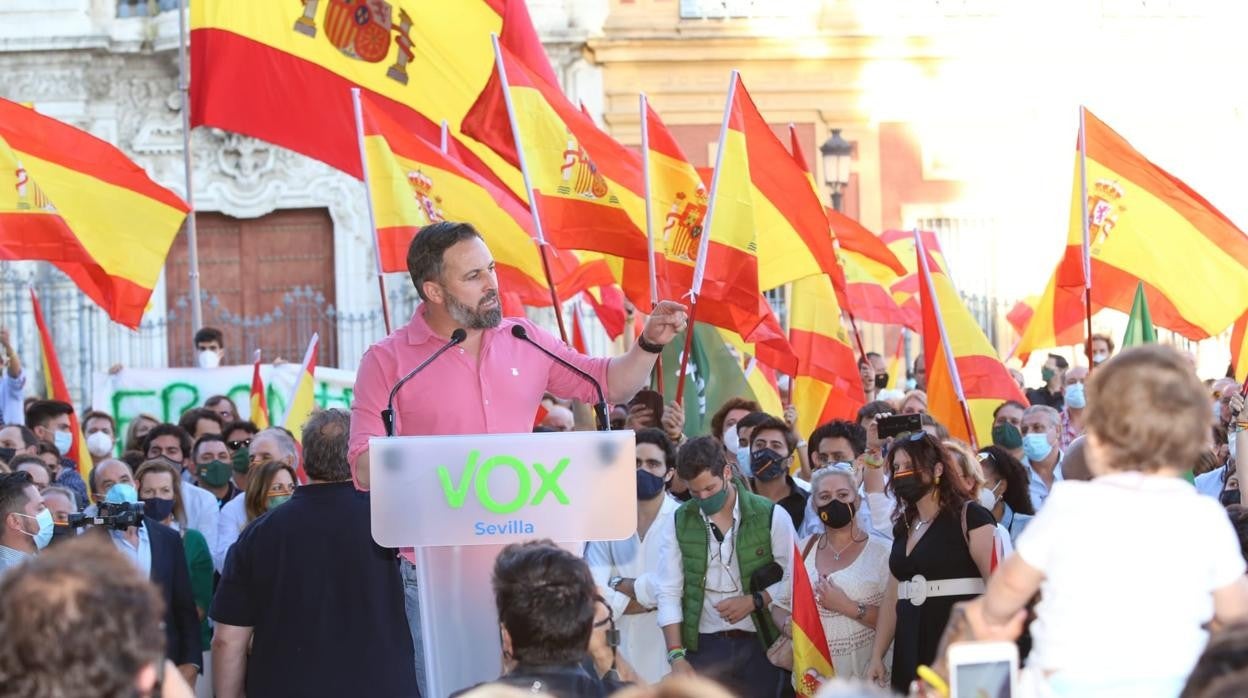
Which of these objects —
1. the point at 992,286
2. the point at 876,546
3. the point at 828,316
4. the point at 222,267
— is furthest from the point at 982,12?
the point at 876,546

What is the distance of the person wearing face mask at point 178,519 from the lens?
8.37 metres

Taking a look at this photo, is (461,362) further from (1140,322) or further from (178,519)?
(1140,322)

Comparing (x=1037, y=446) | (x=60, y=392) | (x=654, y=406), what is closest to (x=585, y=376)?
(x=654, y=406)

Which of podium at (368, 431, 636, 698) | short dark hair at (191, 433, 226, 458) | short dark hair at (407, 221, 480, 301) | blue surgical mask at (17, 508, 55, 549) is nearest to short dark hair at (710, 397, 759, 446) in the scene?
short dark hair at (191, 433, 226, 458)

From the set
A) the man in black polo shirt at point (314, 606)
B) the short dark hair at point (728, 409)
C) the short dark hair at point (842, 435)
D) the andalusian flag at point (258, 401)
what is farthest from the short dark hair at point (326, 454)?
the andalusian flag at point (258, 401)

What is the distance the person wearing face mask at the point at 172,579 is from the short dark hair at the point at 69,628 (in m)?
3.83

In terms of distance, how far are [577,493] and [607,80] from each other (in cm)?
1916

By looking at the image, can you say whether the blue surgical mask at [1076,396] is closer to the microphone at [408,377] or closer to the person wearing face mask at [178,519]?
the person wearing face mask at [178,519]

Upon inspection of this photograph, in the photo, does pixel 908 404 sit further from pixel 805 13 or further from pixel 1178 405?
pixel 805 13

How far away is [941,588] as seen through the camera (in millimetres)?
7266

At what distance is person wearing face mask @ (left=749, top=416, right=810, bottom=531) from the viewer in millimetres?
9203

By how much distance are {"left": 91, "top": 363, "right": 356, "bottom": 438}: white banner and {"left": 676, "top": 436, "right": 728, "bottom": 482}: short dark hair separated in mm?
7082

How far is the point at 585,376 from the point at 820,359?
7.94 m

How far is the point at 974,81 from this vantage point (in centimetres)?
2372
